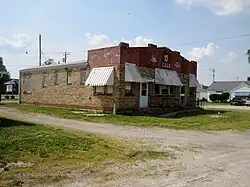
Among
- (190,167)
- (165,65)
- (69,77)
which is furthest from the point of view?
(69,77)

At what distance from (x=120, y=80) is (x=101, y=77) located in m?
1.40

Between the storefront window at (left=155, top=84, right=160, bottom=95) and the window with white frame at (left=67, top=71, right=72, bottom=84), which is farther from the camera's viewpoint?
the window with white frame at (left=67, top=71, right=72, bottom=84)

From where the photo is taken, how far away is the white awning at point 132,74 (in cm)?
2403

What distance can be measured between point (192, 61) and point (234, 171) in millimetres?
26354

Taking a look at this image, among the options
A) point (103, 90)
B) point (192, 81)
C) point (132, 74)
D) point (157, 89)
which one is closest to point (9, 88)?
point (192, 81)

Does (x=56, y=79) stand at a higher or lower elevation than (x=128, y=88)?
higher

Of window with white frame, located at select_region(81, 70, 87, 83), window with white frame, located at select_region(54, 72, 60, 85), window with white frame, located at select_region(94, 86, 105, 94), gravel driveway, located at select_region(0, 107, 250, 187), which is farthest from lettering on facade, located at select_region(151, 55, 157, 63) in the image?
gravel driveway, located at select_region(0, 107, 250, 187)

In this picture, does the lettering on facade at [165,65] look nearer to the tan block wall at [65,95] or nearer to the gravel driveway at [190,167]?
the tan block wall at [65,95]

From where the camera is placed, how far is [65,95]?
28.8 meters

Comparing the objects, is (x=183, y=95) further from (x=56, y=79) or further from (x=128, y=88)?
(x=56, y=79)

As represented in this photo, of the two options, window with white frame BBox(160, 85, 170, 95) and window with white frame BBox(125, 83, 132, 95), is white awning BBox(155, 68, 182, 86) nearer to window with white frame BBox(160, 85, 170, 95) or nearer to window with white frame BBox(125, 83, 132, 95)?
window with white frame BBox(160, 85, 170, 95)

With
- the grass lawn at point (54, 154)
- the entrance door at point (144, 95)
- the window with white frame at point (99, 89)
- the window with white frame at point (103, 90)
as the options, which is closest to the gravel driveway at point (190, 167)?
the grass lawn at point (54, 154)

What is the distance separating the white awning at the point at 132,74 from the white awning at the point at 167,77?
2.17m

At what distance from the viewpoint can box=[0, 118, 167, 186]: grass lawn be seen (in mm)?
7183
